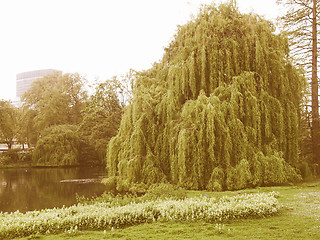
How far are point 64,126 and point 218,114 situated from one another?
27208 millimetres

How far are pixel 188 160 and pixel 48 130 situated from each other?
87.8ft

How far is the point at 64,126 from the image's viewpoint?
3712 centimetres

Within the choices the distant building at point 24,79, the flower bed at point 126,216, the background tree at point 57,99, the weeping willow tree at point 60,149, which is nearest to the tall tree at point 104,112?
the weeping willow tree at point 60,149

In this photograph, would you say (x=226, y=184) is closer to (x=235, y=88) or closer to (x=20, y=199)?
(x=235, y=88)

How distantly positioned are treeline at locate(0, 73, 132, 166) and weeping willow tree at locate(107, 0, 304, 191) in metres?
18.6

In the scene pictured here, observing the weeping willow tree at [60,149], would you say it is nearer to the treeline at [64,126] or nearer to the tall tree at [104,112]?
the treeline at [64,126]

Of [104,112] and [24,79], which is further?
[24,79]

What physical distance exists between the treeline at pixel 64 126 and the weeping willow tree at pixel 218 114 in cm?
1862

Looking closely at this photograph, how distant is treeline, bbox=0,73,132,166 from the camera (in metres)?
34.2

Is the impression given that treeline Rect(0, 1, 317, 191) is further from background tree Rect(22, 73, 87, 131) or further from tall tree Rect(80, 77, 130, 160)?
background tree Rect(22, 73, 87, 131)

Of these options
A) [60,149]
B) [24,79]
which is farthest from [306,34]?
[24,79]

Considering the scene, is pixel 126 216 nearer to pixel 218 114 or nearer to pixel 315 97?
pixel 218 114

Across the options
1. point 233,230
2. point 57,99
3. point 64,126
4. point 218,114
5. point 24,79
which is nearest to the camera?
point 233,230

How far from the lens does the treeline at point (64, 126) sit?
112 ft
